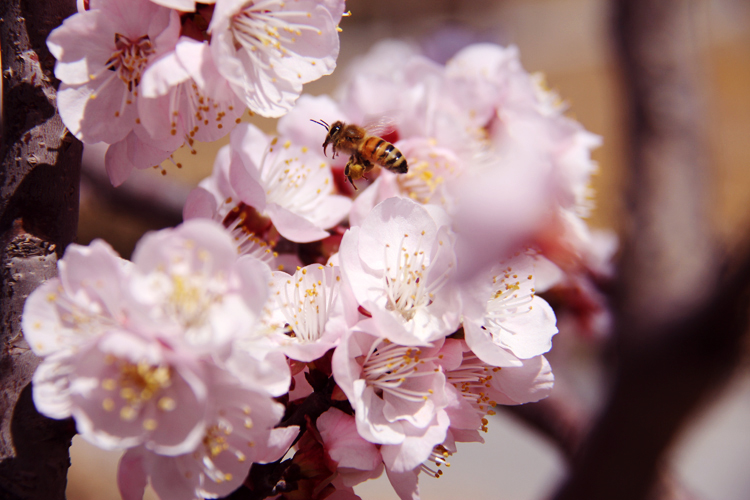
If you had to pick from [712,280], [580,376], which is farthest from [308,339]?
[580,376]

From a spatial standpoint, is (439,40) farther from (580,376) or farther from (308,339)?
(308,339)

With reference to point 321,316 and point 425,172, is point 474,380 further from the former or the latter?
point 425,172

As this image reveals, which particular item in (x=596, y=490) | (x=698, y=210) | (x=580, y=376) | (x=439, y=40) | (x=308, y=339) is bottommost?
(x=580, y=376)

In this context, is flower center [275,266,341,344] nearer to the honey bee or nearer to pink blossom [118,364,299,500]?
pink blossom [118,364,299,500]

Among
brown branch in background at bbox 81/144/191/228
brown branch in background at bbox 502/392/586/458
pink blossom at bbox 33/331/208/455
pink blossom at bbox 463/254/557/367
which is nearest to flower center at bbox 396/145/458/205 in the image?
pink blossom at bbox 463/254/557/367

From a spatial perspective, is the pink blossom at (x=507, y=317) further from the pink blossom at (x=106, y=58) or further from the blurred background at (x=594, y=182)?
the pink blossom at (x=106, y=58)

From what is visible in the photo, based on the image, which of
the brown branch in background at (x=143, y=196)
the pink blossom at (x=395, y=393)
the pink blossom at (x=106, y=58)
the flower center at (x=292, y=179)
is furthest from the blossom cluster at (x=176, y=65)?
the brown branch in background at (x=143, y=196)

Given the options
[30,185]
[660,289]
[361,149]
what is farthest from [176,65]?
[660,289]
